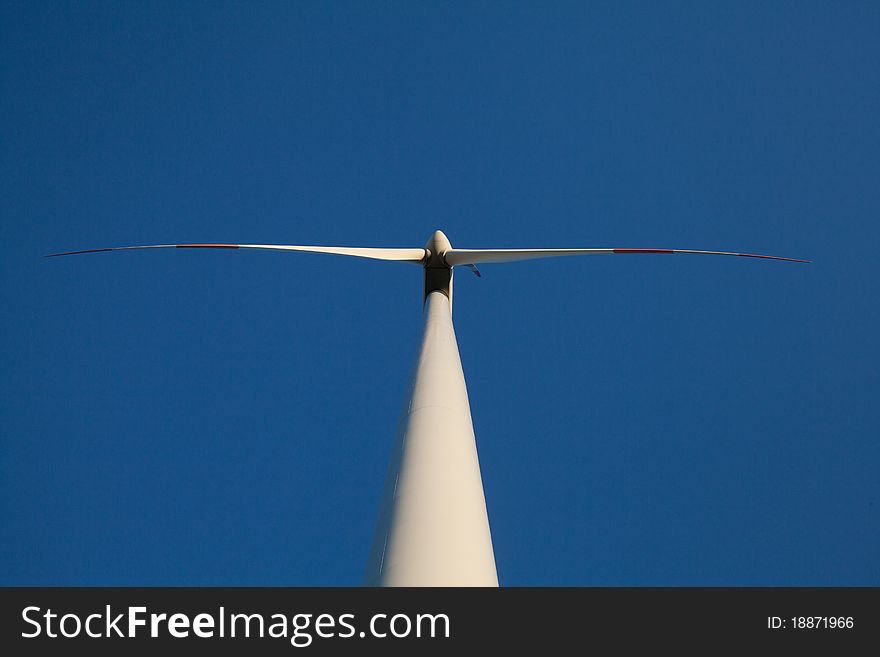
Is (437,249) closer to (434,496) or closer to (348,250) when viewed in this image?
(348,250)

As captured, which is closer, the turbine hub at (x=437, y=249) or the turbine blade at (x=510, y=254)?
the turbine blade at (x=510, y=254)

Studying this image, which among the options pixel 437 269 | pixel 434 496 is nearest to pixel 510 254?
pixel 437 269

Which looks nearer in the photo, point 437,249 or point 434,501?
point 434,501

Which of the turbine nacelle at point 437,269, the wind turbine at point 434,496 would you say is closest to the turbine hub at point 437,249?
the turbine nacelle at point 437,269

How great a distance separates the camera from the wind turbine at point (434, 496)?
27.9 ft

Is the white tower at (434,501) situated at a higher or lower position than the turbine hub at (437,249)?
lower

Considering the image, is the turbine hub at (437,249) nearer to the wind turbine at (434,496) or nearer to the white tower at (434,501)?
the wind turbine at (434,496)

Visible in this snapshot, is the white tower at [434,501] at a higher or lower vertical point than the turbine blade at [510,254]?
lower

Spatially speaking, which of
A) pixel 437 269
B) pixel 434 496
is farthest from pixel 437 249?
pixel 434 496

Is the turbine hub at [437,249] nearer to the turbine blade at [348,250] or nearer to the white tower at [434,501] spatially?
the turbine blade at [348,250]

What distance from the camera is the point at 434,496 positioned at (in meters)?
9.73

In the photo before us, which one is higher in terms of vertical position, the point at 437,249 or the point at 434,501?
the point at 437,249
